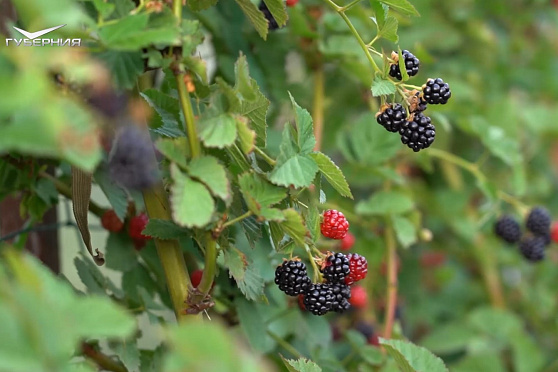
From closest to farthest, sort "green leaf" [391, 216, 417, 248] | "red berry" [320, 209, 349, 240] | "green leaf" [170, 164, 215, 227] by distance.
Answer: "green leaf" [170, 164, 215, 227], "red berry" [320, 209, 349, 240], "green leaf" [391, 216, 417, 248]

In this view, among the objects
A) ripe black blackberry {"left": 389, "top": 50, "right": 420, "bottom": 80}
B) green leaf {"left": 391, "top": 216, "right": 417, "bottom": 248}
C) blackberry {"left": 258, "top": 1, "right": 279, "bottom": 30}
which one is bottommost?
green leaf {"left": 391, "top": 216, "right": 417, "bottom": 248}

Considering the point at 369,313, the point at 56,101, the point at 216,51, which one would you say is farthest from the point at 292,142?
the point at 369,313

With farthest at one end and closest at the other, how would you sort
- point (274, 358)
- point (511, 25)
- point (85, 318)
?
point (511, 25)
point (274, 358)
point (85, 318)

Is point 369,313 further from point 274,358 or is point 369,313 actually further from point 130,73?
point 130,73

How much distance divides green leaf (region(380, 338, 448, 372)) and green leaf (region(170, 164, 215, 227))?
0.28 metres

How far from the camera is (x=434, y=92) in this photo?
2.23 feet

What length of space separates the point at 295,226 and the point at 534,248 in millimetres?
913

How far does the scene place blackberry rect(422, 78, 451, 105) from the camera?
0.68 m

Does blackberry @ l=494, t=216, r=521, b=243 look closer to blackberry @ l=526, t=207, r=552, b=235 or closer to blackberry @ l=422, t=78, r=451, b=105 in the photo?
blackberry @ l=526, t=207, r=552, b=235

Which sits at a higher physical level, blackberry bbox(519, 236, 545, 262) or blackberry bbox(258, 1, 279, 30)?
blackberry bbox(258, 1, 279, 30)

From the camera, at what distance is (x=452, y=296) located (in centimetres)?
183

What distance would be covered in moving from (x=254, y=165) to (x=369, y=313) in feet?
2.94

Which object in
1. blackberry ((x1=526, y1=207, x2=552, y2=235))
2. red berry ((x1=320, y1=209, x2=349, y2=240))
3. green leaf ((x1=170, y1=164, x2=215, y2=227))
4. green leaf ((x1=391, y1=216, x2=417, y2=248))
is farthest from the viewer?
blackberry ((x1=526, y1=207, x2=552, y2=235))

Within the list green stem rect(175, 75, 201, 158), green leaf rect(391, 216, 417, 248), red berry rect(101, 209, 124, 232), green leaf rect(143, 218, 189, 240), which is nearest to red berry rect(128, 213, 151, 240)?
red berry rect(101, 209, 124, 232)
